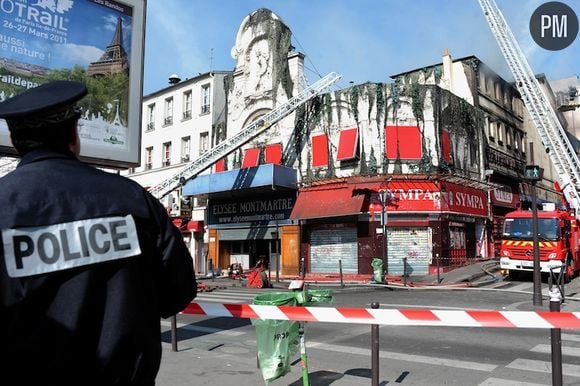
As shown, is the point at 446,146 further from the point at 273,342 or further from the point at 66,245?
the point at 66,245

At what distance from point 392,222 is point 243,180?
8.41 meters

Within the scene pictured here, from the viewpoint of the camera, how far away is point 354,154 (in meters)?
24.9

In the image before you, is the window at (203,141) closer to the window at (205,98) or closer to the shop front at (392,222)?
the window at (205,98)

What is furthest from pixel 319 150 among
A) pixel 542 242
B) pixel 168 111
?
pixel 168 111

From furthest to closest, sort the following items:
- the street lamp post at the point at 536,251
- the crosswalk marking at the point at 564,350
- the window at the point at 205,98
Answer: the window at the point at 205,98 < the street lamp post at the point at 536,251 < the crosswalk marking at the point at 564,350

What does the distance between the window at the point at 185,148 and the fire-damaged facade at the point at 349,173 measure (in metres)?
3.00

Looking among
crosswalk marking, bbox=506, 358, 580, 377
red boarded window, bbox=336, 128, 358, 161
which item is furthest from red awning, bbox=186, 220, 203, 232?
crosswalk marking, bbox=506, 358, 580, 377

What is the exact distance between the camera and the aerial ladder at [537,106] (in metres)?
24.6

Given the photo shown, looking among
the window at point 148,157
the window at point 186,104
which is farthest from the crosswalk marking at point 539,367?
the window at point 148,157

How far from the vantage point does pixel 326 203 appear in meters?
25.0

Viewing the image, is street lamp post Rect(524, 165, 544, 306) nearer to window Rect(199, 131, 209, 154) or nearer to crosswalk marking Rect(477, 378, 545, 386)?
crosswalk marking Rect(477, 378, 545, 386)

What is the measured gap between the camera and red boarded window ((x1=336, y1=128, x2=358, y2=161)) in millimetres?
25000

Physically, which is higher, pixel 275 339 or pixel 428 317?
pixel 428 317

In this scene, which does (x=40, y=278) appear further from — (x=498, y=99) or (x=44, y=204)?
(x=498, y=99)
